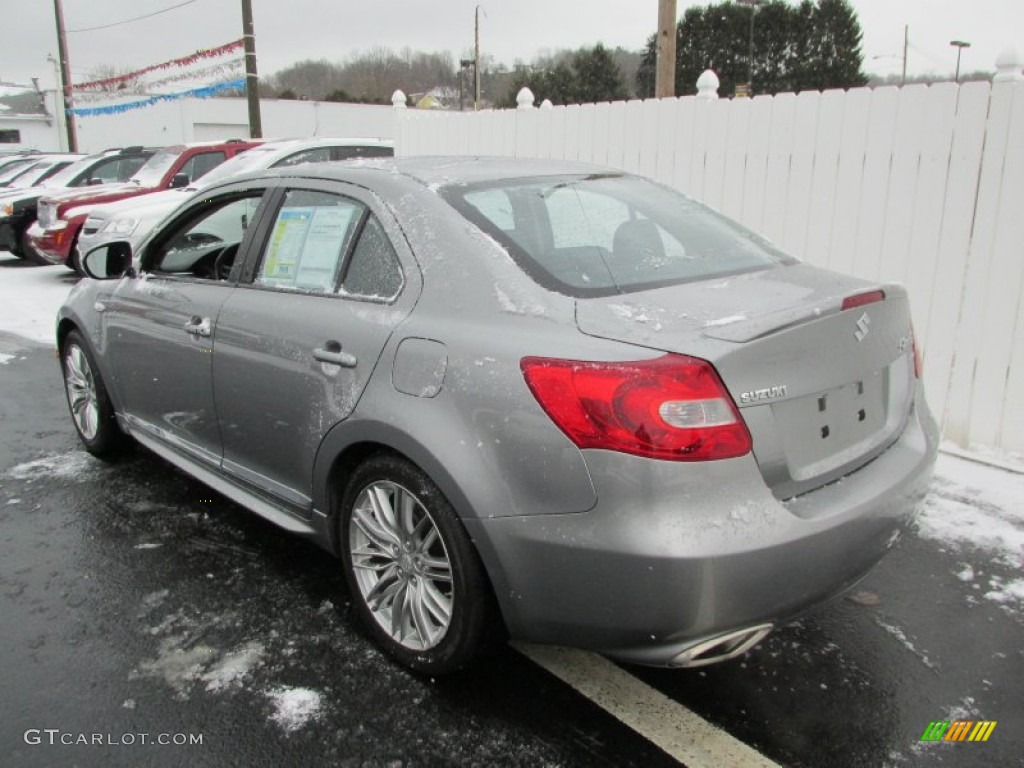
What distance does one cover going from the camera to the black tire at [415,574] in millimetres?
2406

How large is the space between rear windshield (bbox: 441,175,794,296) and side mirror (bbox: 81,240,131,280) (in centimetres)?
237

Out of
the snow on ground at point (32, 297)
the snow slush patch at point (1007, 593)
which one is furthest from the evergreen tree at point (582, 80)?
the snow slush patch at point (1007, 593)

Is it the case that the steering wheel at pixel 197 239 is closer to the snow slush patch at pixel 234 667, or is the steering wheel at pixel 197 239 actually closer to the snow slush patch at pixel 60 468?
the snow slush patch at pixel 60 468

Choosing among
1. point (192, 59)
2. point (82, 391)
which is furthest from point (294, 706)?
point (192, 59)

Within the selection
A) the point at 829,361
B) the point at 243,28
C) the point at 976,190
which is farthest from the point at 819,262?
the point at 243,28

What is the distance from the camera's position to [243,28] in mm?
18797

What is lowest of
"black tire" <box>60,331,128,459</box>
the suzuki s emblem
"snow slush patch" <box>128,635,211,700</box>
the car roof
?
"snow slush patch" <box>128,635,211,700</box>

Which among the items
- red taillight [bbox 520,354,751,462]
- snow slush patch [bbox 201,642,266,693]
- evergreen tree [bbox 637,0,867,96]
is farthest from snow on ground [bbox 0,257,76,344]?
evergreen tree [bbox 637,0,867,96]

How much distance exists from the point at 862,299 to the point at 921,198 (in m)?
2.80

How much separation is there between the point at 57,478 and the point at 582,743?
3330 millimetres

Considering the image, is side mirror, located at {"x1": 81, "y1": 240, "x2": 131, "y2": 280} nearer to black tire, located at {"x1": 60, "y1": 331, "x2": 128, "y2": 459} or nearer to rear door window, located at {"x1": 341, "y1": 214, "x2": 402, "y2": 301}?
black tire, located at {"x1": 60, "y1": 331, "x2": 128, "y2": 459}

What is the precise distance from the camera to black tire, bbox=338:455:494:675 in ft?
7.89

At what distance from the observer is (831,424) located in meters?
2.35
